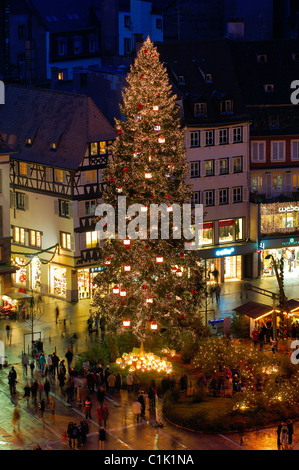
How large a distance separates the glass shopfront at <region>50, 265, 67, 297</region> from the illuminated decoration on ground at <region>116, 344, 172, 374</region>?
1903cm

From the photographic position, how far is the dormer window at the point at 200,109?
93.6 m

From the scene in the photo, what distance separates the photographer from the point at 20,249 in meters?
93.4

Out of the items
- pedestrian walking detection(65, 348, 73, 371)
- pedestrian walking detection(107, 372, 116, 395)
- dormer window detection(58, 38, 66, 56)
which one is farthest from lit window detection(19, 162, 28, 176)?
dormer window detection(58, 38, 66, 56)

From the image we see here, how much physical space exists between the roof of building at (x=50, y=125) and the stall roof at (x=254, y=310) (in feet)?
54.4

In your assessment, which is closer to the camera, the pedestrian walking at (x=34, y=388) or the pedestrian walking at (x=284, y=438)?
the pedestrian walking at (x=284, y=438)

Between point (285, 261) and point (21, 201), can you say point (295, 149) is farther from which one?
point (21, 201)

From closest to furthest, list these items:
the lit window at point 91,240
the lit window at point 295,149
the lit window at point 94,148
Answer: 1. the lit window at point 94,148
2. the lit window at point 91,240
3. the lit window at point 295,149

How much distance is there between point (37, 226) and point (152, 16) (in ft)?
113

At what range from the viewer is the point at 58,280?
3578 inches

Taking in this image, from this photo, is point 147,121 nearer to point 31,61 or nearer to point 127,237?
point 127,237

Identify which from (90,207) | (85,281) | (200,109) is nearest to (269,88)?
(200,109)

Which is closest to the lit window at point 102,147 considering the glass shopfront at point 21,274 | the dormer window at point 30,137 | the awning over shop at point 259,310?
the dormer window at point 30,137

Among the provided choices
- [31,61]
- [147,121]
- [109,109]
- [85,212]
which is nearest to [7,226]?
[85,212]

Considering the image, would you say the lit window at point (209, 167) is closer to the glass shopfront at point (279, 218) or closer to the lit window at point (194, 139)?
the lit window at point (194, 139)
